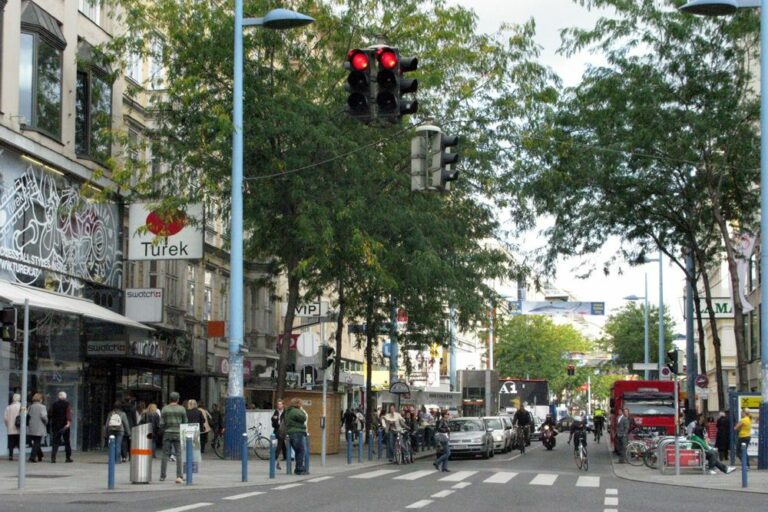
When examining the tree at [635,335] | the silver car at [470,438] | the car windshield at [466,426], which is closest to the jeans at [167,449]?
the silver car at [470,438]

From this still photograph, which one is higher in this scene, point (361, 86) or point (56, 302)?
point (361, 86)

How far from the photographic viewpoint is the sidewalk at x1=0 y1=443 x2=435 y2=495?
21244mm

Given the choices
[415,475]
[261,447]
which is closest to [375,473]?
[415,475]

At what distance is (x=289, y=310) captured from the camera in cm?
3422

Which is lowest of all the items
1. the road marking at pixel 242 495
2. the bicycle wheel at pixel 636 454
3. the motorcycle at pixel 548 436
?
the motorcycle at pixel 548 436

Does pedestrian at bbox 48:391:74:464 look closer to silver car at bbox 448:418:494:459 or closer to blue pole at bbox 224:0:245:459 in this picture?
blue pole at bbox 224:0:245:459

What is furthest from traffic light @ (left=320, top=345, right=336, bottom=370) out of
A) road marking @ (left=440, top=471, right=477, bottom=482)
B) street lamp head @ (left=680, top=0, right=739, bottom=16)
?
street lamp head @ (left=680, top=0, right=739, bottom=16)

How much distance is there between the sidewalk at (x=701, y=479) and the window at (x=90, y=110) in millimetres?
15765

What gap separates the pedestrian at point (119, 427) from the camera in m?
28.8

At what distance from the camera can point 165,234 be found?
32625 millimetres

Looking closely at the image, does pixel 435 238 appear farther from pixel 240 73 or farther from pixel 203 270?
pixel 203 270

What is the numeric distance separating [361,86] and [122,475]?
1205 cm

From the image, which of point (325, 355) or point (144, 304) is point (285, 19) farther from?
point (144, 304)

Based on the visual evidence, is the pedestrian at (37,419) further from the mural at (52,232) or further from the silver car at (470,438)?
the silver car at (470,438)
